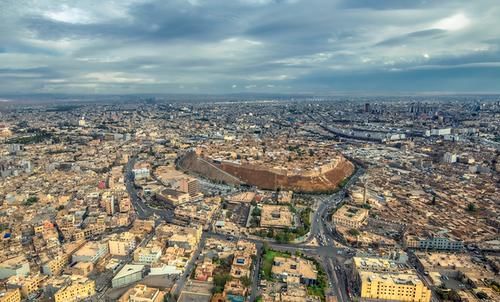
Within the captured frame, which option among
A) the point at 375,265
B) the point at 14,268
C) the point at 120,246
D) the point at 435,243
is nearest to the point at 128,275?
the point at 120,246

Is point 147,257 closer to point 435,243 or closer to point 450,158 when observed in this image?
point 435,243

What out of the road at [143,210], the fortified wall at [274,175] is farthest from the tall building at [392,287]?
the fortified wall at [274,175]

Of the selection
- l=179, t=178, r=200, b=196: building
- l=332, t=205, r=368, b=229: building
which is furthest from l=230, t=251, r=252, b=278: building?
l=179, t=178, r=200, b=196: building

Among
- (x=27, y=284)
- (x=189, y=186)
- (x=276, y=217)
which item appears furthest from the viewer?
(x=189, y=186)

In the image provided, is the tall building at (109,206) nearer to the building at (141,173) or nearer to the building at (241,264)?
the building at (141,173)

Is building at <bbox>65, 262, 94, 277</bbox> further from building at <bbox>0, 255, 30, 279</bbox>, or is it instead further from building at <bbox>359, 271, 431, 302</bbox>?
building at <bbox>359, 271, 431, 302</bbox>
